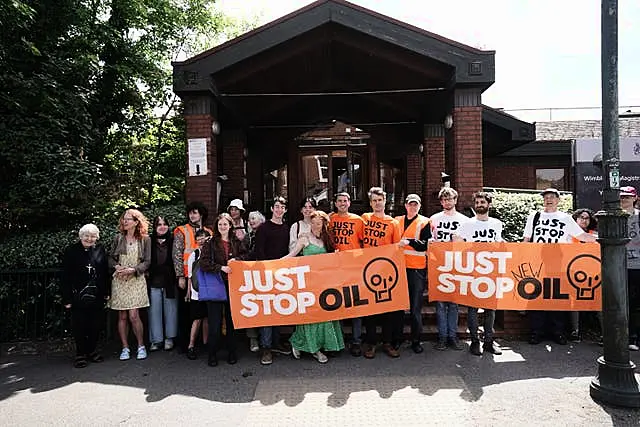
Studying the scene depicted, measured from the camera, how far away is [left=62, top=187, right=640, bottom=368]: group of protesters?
541cm

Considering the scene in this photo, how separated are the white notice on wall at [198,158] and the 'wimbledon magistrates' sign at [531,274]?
408cm

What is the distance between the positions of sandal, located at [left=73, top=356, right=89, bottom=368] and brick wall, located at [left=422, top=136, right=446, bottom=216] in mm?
7172

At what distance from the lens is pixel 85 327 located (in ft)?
18.0

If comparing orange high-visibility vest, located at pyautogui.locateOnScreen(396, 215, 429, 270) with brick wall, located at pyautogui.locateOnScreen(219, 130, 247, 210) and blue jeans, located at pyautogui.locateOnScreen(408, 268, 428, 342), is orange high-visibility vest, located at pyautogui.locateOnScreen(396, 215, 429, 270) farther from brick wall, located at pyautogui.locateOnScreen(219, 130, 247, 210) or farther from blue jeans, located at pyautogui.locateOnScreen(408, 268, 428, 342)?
brick wall, located at pyautogui.locateOnScreen(219, 130, 247, 210)

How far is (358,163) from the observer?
10.9 meters

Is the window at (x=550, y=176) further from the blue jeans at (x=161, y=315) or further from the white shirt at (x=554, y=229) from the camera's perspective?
the blue jeans at (x=161, y=315)

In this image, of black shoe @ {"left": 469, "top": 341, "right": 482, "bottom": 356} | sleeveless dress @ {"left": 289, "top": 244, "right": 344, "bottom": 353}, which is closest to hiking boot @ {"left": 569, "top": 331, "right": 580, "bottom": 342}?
black shoe @ {"left": 469, "top": 341, "right": 482, "bottom": 356}

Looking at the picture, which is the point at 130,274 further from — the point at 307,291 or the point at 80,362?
the point at 307,291

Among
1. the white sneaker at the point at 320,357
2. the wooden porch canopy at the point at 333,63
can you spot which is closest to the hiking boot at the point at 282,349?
the white sneaker at the point at 320,357

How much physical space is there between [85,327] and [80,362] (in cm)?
40

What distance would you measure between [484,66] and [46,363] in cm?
737

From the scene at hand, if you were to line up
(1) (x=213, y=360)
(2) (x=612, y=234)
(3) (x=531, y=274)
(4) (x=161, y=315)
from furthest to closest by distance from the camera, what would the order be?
(4) (x=161, y=315), (3) (x=531, y=274), (1) (x=213, y=360), (2) (x=612, y=234)

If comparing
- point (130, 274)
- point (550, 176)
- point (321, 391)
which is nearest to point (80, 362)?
point (130, 274)

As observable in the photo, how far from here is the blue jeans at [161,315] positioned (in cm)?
577
